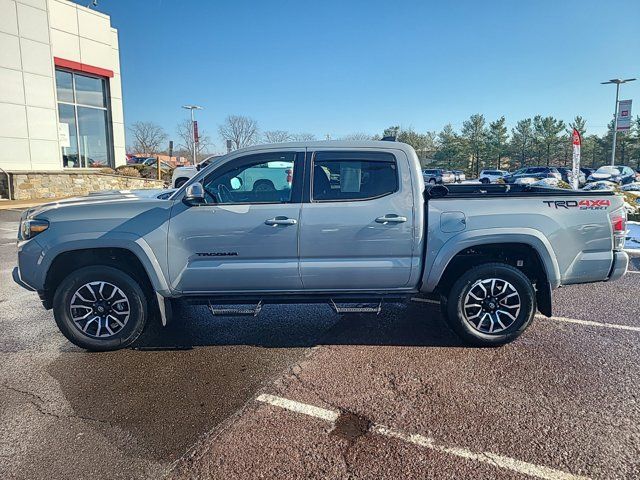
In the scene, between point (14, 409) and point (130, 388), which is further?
point (130, 388)

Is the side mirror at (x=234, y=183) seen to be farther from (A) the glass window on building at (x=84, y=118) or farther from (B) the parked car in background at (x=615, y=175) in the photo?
(B) the parked car in background at (x=615, y=175)

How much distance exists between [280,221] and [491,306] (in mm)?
2222

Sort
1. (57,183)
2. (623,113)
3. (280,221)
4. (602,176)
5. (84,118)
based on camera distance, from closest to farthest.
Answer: (280,221) → (57,183) → (84,118) → (623,113) → (602,176)

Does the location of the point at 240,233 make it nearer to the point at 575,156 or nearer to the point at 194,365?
the point at 194,365

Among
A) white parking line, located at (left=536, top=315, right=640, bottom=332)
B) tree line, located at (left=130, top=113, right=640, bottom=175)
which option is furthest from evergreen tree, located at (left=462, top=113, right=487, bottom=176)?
white parking line, located at (left=536, top=315, right=640, bottom=332)

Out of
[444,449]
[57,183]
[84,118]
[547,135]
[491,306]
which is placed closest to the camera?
[444,449]

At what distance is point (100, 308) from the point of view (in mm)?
4234

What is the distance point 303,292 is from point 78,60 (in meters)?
22.3

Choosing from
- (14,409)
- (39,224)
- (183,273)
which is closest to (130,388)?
(14,409)

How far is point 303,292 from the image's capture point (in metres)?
4.31

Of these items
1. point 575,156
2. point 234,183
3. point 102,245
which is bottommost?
point 102,245

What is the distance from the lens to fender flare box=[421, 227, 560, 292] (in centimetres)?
414

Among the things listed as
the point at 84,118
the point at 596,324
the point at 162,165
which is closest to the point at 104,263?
the point at 596,324

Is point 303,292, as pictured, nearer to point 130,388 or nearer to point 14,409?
point 130,388
